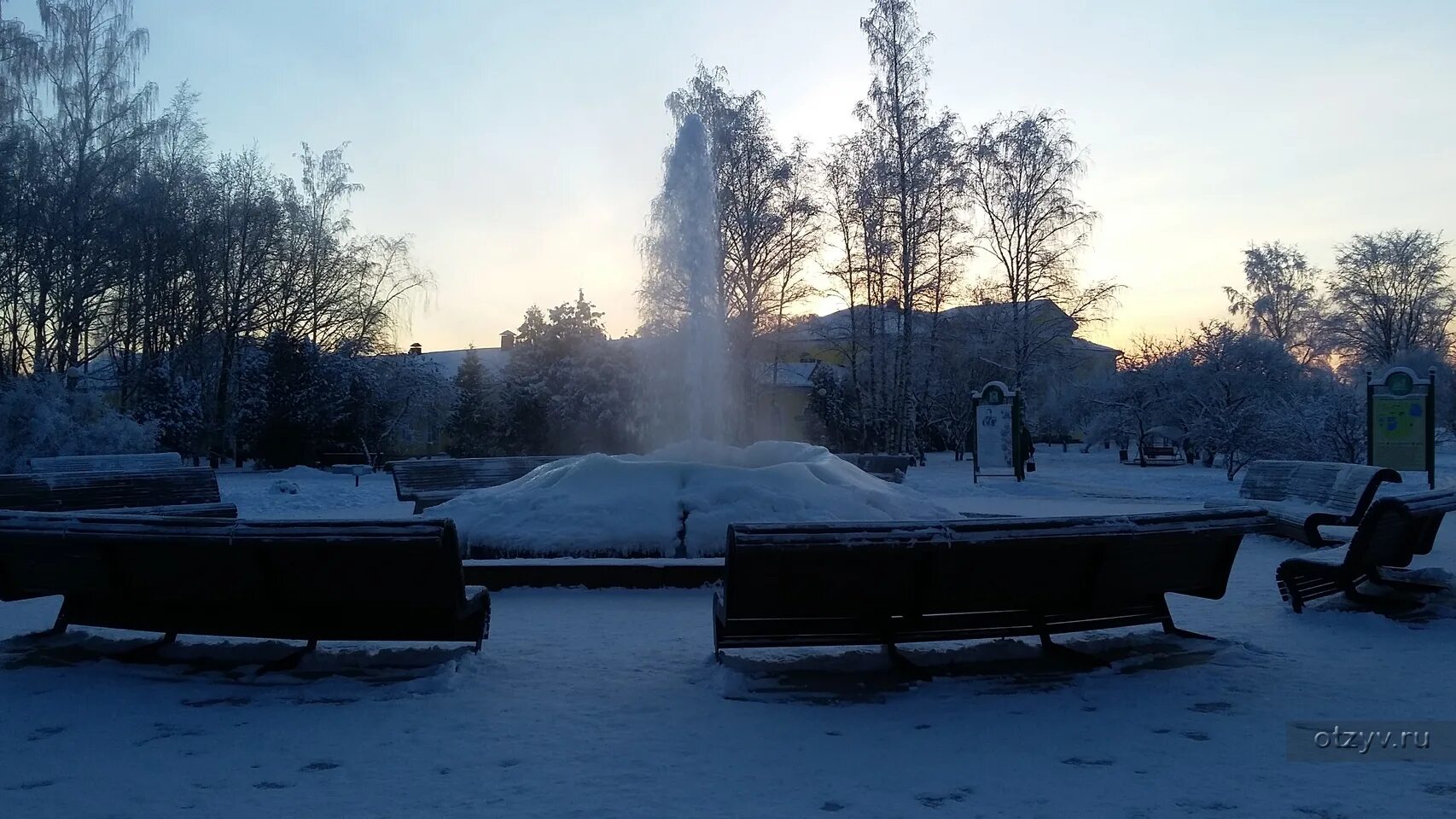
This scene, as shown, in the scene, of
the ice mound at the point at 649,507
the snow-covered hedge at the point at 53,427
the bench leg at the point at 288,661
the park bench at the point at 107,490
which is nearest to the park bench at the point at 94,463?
the park bench at the point at 107,490

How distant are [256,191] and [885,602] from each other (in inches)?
1503

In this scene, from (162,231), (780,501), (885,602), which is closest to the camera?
(885,602)

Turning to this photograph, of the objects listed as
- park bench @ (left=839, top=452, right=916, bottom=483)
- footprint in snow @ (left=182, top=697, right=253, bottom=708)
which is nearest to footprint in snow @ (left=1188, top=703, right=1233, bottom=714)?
footprint in snow @ (left=182, top=697, right=253, bottom=708)

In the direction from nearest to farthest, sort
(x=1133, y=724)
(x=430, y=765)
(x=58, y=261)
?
(x=430, y=765) → (x=1133, y=724) → (x=58, y=261)

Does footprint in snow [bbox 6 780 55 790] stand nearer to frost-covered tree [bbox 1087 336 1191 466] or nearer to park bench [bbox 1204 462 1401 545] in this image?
park bench [bbox 1204 462 1401 545]

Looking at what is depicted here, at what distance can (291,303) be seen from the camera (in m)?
38.6

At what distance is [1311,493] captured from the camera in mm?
10805

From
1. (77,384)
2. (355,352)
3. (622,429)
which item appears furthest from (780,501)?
(355,352)

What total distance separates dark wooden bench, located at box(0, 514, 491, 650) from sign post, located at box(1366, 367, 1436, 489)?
1581 cm

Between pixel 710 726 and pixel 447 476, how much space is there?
10.3 m

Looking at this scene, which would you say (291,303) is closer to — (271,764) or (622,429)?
(622,429)

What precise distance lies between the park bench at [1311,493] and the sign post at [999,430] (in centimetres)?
1034

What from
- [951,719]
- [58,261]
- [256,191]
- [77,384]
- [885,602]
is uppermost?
[256,191]

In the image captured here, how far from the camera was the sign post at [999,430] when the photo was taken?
23.0m
